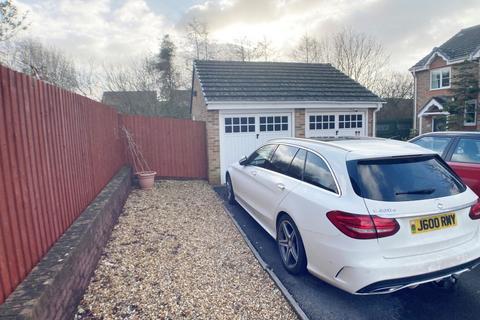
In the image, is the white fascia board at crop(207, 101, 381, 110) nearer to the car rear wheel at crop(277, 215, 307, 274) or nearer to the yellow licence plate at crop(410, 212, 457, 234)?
the car rear wheel at crop(277, 215, 307, 274)

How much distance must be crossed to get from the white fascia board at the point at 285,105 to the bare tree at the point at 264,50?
1799 cm

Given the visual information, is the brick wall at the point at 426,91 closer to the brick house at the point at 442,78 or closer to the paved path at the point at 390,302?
the brick house at the point at 442,78

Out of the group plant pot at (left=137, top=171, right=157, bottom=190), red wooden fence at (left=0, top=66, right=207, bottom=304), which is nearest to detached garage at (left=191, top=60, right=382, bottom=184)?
plant pot at (left=137, top=171, right=157, bottom=190)

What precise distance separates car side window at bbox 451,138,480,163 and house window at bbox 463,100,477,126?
14.4 metres

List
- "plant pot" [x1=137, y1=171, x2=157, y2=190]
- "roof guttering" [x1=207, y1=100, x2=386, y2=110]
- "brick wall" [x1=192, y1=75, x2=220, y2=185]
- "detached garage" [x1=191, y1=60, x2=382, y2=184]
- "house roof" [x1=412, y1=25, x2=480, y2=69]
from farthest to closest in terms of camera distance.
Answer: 1. "house roof" [x1=412, y1=25, x2=480, y2=69]
2. "detached garage" [x1=191, y1=60, x2=382, y2=184]
3. "brick wall" [x1=192, y1=75, x2=220, y2=185]
4. "roof guttering" [x1=207, y1=100, x2=386, y2=110]
5. "plant pot" [x1=137, y1=171, x2=157, y2=190]

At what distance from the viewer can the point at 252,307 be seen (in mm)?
2801

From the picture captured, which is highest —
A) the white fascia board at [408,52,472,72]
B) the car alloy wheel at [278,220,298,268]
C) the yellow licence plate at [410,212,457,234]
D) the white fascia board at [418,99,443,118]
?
the white fascia board at [408,52,472,72]

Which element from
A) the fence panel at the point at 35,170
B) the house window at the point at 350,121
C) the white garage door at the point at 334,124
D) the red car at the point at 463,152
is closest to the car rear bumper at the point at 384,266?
the red car at the point at 463,152

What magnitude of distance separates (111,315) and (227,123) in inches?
264

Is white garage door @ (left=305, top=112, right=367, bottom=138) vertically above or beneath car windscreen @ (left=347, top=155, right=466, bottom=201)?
above

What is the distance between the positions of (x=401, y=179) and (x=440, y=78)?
20.9 metres

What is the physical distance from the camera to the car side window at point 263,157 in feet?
14.9

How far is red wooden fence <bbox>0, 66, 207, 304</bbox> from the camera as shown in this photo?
6.75 feet

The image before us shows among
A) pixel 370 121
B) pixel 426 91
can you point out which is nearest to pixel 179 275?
pixel 370 121
